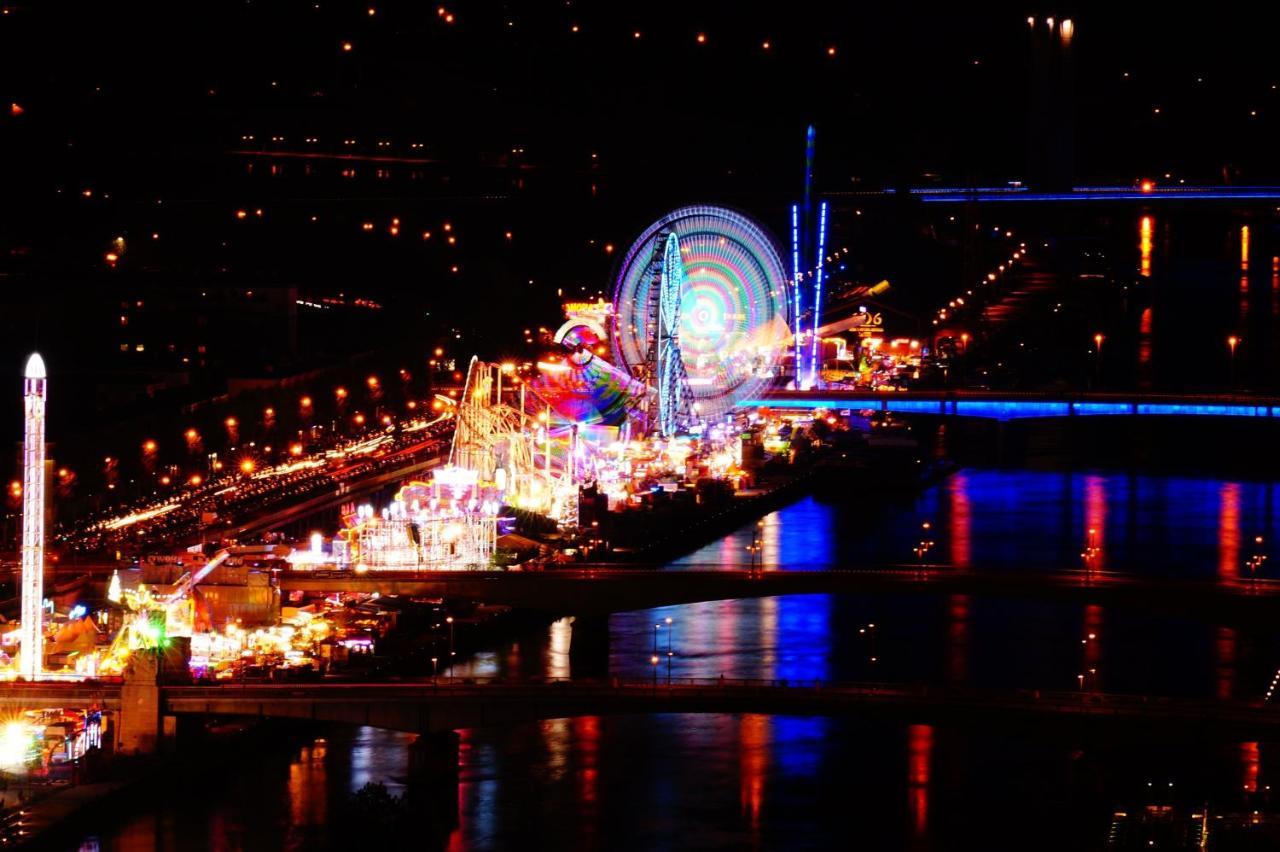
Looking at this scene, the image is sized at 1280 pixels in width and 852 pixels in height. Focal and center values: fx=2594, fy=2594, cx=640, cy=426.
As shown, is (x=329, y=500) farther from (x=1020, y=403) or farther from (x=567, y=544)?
(x=1020, y=403)

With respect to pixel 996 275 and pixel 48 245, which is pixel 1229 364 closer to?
pixel 996 275

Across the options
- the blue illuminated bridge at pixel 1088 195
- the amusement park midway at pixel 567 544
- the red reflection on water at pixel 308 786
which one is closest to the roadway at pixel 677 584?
the amusement park midway at pixel 567 544

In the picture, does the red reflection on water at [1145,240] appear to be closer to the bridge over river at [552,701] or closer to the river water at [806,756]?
the river water at [806,756]

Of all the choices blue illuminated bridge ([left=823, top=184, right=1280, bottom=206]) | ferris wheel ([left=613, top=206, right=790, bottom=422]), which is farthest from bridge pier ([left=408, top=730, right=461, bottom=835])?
blue illuminated bridge ([left=823, top=184, right=1280, bottom=206])

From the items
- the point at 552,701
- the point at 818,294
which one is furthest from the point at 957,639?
the point at 818,294

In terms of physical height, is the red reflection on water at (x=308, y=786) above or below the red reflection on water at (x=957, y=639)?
below
